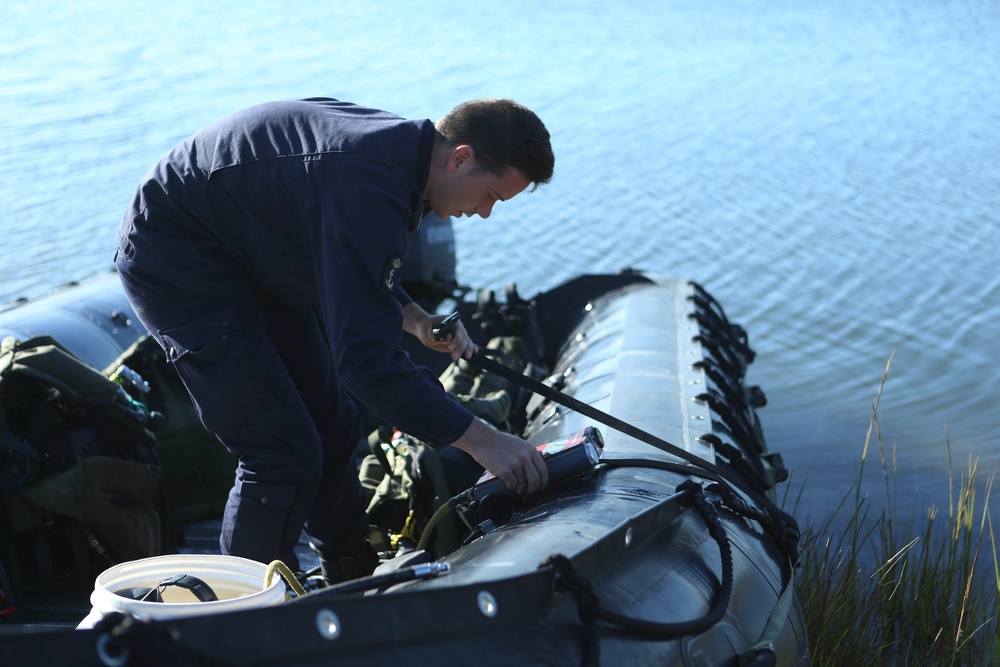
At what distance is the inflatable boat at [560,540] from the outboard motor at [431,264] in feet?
2.30

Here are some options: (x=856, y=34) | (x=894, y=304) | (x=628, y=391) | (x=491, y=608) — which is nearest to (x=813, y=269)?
(x=894, y=304)

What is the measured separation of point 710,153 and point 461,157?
859 centimetres

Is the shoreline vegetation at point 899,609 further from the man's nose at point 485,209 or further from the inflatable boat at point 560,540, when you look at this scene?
the man's nose at point 485,209

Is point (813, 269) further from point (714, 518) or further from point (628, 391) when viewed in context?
point (714, 518)

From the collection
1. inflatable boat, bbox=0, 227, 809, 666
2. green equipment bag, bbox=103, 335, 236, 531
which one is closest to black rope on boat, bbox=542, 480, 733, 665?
inflatable boat, bbox=0, 227, 809, 666

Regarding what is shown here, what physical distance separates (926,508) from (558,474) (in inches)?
118

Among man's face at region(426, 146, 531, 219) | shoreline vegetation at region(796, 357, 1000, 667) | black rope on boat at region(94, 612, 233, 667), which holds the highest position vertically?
man's face at region(426, 146, 531, 219)

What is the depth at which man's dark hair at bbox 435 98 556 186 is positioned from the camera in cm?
243

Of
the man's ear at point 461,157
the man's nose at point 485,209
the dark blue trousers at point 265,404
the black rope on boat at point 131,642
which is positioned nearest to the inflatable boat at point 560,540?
the black rope on boat at point 131,642

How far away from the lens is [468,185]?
247 cm

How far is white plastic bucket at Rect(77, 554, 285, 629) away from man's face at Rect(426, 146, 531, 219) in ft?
3.00

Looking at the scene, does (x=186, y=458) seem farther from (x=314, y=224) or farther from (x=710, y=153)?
(x=710, y=153)

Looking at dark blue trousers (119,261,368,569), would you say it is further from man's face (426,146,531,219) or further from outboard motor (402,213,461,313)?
outboard motor (402,213,461,313)

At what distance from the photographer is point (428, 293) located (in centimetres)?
564
